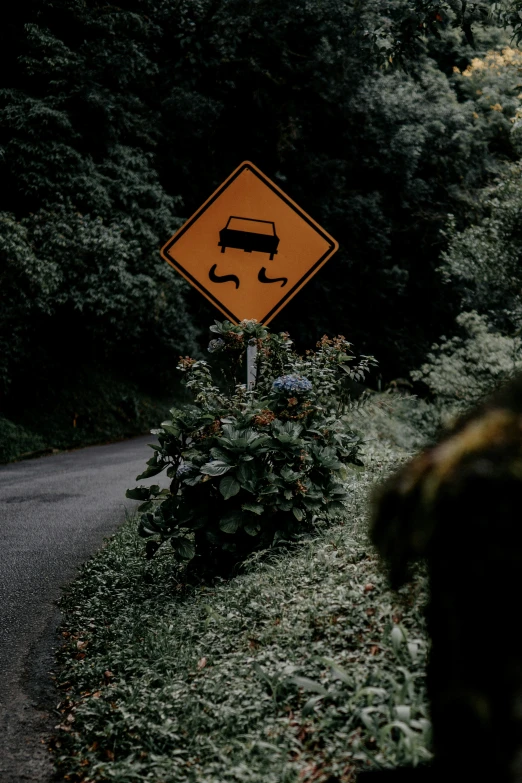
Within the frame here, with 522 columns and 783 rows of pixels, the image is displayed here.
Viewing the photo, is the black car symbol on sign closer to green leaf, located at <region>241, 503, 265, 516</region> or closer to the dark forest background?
green leaf, located at <region>241, 503, 265, 516</region>

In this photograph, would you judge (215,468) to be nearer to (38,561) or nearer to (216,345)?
(216,345)

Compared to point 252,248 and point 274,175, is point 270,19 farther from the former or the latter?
point 252,248

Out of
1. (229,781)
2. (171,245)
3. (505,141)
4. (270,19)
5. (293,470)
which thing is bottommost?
(229,781)

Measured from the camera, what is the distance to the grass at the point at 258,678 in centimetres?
274

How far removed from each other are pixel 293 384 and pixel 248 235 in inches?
55.4

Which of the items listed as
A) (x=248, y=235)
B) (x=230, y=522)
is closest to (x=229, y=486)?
(x=230, y=522)

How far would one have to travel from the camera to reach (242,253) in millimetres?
6020

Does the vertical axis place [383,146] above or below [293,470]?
above

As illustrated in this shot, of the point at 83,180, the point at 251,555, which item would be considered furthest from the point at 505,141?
the point at 251,555

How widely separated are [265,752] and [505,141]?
23262 mm

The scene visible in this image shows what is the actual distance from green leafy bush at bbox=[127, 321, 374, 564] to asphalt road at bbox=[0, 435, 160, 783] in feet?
3.50

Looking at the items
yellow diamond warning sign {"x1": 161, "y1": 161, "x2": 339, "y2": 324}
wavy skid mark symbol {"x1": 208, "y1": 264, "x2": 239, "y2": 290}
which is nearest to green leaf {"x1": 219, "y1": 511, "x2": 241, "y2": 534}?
yellow diamond warning sign {"x1": 161, "y1": 161, "x2": 339, "y2": 324}

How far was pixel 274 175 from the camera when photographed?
78.8 ft

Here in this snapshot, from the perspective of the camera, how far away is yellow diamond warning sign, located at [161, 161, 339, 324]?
5.99m
